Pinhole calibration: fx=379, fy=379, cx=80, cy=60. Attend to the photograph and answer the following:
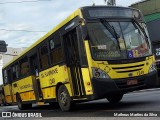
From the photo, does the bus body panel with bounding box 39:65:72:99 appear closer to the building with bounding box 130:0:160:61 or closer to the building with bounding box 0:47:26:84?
the building with bounding box 130:0:160:61

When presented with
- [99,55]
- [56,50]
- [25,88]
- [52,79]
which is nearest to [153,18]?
[25,88]

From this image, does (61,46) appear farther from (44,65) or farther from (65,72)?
(44,65)

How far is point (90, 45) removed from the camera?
11.0 m

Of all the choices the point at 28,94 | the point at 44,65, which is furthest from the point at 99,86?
the point at 28,94

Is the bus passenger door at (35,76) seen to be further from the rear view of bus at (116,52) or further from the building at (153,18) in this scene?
the building at (153,18)

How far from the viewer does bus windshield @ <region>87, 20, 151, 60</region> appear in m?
11.1

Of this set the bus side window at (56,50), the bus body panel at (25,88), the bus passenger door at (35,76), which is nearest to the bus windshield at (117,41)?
the bus side window at (56,50)

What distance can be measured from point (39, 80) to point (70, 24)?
4.33 meters

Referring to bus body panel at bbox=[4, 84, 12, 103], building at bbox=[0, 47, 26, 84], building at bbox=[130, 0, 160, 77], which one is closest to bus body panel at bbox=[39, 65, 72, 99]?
bus body panel at bbox=[4, 84, 12, 103]

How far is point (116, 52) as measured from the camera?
1126cm

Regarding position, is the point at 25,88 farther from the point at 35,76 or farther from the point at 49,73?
the point at 49,73

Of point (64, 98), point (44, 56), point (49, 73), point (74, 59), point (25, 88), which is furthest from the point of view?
point (25, 88)

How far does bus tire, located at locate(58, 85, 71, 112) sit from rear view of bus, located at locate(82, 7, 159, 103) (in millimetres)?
1719

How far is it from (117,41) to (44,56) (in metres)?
4.02
